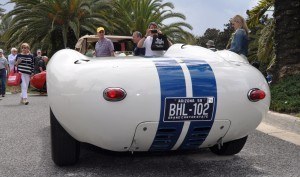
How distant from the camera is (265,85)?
3.45m

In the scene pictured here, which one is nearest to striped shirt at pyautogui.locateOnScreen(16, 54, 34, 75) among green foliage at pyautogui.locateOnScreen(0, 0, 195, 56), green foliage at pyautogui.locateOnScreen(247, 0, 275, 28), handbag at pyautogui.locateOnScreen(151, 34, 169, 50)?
handbag at pyautogui.locateOnScreen(151, 34, 169, 50)

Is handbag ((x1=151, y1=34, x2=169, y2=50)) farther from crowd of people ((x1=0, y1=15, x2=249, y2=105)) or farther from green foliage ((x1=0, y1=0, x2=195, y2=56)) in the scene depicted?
green foliage ((x1=0, y1=0, x2=195, y2=56))

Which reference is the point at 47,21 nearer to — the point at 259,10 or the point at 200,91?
the point at 259,10

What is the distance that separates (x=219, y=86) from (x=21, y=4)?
67.8 feet

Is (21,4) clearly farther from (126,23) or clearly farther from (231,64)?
(231,64)

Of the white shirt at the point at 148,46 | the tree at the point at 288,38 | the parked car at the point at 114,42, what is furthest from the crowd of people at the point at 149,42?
the tree at the point at 288,38

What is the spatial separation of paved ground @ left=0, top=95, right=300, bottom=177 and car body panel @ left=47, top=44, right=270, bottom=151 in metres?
0.33

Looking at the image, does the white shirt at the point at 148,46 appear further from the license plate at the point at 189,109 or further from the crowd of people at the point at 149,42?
the license plate at the point at 189,109

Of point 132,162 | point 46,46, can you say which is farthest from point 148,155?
point 46,46

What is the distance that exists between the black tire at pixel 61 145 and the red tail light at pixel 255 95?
62.0 inches

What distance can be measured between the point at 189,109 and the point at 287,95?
4.61 metres

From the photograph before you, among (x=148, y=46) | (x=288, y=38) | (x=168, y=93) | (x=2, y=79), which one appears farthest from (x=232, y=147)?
(x=2, y=79)

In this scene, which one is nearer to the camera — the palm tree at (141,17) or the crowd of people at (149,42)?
the crowd of people at (149,42)

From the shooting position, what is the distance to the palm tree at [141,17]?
1003 inches
